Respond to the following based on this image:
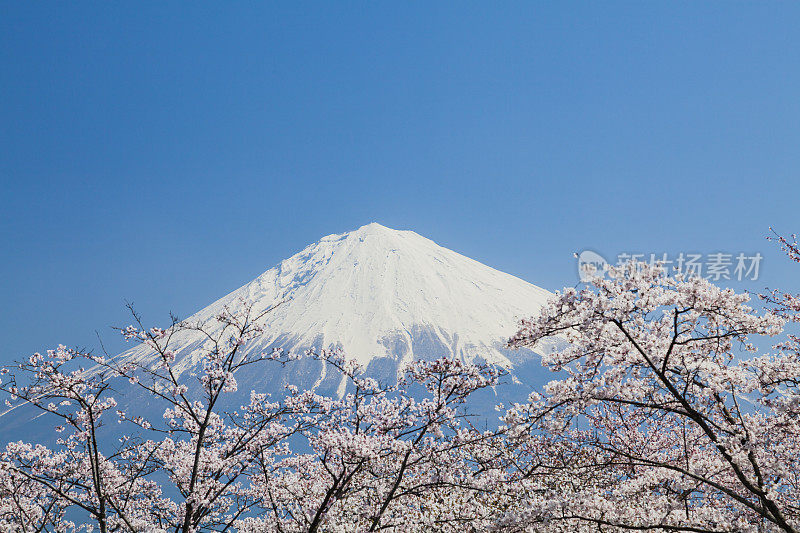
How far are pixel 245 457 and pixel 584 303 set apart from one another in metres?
6.90

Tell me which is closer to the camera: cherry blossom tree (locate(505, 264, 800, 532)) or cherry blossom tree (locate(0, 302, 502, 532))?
cherry blossom tree (locate(505, 264, 800, 532))

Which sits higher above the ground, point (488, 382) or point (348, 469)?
point (488, 382)

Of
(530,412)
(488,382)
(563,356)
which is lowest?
(530,412)

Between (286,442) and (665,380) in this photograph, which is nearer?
(665,380)

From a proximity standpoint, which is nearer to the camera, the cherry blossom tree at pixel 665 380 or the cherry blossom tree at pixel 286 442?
the cherry blossom tree at pixel 665 380

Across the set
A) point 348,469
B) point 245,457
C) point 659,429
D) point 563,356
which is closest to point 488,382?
point 563,356

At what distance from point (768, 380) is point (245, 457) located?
8.41 meters

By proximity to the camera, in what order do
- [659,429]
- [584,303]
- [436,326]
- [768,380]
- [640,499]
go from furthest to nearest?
[436,326] < [659,429] < [640,499] < [768,380] < [584,303]

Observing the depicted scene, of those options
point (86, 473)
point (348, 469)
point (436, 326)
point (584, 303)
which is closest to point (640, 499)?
point (584, 303)

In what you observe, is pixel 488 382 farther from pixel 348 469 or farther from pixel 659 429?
pixel 659 429

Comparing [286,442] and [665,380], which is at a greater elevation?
[286,442]

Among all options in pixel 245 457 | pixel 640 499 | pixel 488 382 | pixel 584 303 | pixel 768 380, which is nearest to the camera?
pixel 584 303

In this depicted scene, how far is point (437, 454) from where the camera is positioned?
7.62m

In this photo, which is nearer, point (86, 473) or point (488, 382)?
point (488, 382)
